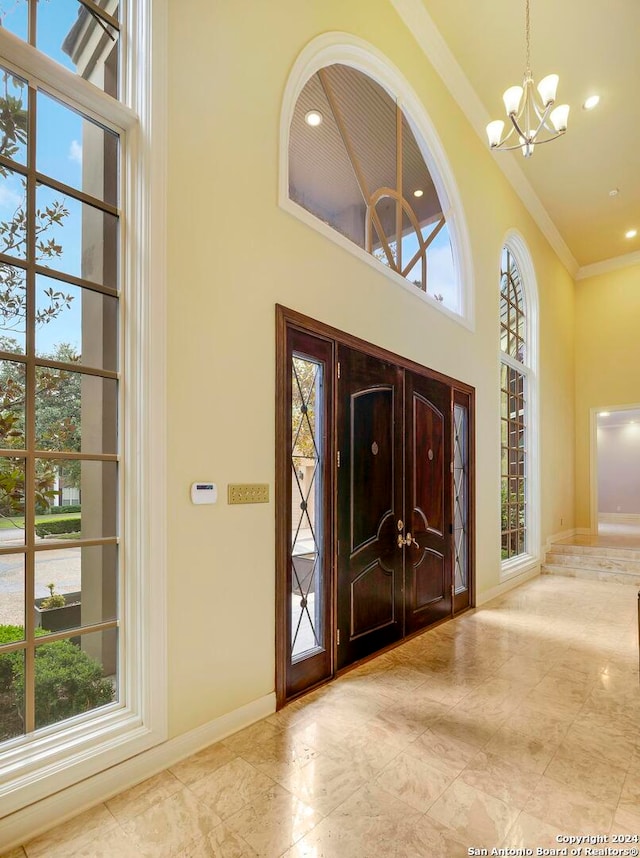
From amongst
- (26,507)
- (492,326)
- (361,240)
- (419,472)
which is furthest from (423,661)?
(492,326)

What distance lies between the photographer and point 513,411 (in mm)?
6176

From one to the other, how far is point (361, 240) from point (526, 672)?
3264 millimetres

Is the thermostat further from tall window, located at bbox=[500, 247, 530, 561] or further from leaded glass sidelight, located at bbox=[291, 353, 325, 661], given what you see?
tall window, located at bbox=[500, 247, 530, 561]

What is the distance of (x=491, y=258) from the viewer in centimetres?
532

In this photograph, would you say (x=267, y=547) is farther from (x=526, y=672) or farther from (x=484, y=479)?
(x=484, y=479)

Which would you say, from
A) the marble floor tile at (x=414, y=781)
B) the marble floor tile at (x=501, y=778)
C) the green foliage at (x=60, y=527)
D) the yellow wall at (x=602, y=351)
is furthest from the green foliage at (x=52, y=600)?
the yellow wall at (x=602, y=351)

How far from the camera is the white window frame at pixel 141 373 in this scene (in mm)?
1957

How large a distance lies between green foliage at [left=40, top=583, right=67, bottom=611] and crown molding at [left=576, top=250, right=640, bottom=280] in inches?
377

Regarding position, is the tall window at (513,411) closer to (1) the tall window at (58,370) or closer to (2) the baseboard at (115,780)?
(2) the baseboard at (115,780)

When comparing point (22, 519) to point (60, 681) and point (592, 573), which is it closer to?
point (60, 681)

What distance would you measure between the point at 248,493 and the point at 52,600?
0.98m

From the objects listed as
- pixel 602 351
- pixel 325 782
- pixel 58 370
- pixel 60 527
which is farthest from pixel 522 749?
pixel 602 351

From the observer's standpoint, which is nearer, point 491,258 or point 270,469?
point 270,469

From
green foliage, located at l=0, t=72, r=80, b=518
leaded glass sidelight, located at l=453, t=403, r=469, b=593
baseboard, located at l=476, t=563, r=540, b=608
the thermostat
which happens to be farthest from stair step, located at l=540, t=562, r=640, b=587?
green foliage, located at l=0, t=72, r=80, b=518
